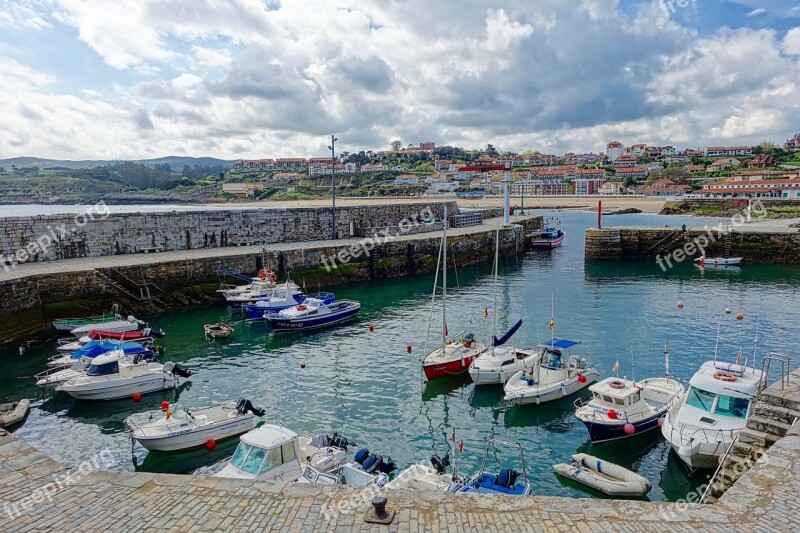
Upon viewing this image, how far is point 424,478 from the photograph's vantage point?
11.1 meters

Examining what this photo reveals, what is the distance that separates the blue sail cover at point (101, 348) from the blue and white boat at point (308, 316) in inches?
268

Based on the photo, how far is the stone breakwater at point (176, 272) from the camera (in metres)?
24.3

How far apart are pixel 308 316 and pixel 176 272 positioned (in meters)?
9.92

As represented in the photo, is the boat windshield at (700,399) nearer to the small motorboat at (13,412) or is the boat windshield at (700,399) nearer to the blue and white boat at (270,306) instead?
the blue and white boat at (270,306)

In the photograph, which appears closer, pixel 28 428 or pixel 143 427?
pixel 143 427

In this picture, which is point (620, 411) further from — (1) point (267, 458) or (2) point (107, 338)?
(2) point (107, 338)

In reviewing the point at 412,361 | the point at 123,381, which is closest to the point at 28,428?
the point at 123,381

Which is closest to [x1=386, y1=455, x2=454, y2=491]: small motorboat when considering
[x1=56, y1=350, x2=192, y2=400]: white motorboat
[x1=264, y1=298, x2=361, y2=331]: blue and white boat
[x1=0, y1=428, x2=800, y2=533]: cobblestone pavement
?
[x1=0, y1=428, x2=800, y2=533]: cobblestone pavement

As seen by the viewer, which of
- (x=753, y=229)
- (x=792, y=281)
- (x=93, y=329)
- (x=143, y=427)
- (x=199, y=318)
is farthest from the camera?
(x=753, y=229)

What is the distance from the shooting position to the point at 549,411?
16203 millimetres

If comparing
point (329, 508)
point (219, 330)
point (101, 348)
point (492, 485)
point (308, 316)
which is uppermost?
point (329, 508)

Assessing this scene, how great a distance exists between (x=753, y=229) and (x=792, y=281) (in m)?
13.2

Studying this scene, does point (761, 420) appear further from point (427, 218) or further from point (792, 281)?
point (427, 218)

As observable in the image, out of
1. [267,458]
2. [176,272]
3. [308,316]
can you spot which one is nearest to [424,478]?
[267,458]
